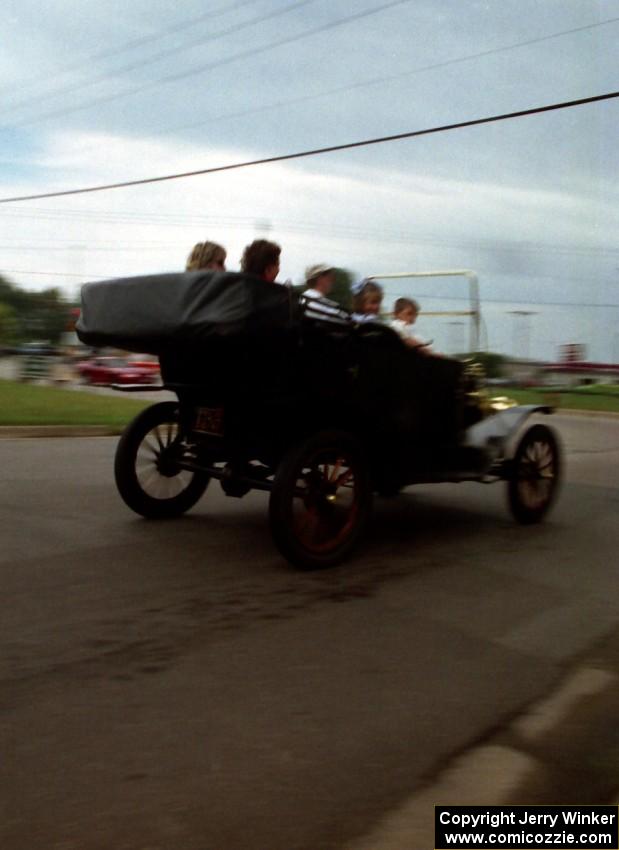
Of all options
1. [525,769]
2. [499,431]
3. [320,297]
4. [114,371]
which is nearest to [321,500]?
[320,297]

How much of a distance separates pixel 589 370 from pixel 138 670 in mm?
30612

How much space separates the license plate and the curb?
643 centimetres

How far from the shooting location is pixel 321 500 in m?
5.33

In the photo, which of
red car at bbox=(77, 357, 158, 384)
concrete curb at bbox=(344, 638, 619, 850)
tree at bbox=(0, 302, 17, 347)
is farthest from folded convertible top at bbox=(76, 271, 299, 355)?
tree at bbox=(0, 302, 17, 347)

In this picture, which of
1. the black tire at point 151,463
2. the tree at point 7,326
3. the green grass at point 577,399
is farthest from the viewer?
the tree at point 7,326

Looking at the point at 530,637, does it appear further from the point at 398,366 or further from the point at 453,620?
the point at 398,366

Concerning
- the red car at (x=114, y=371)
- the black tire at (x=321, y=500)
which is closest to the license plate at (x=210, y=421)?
the black tire at (x=321, y=500)

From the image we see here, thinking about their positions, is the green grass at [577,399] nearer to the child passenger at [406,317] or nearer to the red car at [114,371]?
the red car at [114,371]

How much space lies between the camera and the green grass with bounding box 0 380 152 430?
13.2 metres

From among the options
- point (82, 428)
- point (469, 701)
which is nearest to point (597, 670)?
point (469, 701)

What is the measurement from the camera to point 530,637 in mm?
4246

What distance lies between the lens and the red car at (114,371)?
3034cm

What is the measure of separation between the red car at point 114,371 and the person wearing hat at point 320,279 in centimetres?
2429

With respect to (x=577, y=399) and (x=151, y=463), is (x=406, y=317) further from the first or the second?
(x=577, y=399)
